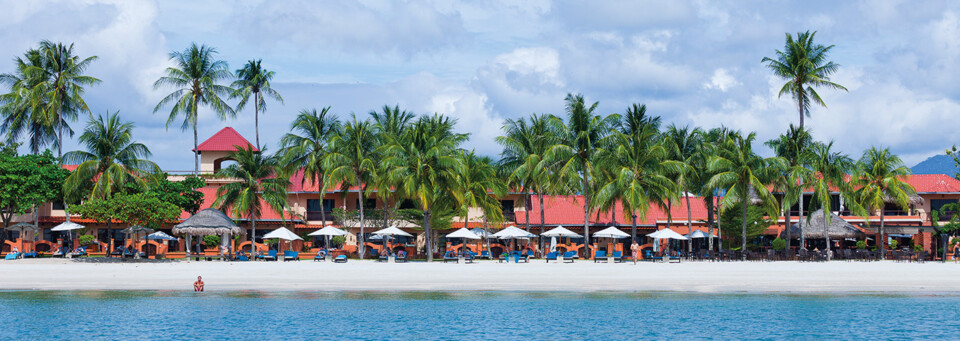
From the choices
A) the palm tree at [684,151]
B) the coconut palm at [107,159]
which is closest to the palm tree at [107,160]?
the coconut palm at [107,159]

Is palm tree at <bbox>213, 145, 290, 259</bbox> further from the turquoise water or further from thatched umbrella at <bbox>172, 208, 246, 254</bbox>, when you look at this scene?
the turquoise water

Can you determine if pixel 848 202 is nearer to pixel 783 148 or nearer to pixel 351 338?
pixel 783 148

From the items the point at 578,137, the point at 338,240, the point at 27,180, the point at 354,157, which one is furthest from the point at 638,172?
the point at 27,180

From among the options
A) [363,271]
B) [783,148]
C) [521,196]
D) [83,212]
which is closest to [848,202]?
[783,148]

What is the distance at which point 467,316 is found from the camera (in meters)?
23.5

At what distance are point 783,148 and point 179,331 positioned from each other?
35.1 metres

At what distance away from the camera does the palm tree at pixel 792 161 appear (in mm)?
45531

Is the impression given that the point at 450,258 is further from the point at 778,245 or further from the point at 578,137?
the point at 778,245

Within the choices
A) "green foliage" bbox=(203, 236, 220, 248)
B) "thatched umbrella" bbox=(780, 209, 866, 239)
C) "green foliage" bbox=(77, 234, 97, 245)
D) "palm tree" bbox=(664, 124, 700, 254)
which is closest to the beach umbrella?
"green foliage" bbox=(77, 234, 97, 245)

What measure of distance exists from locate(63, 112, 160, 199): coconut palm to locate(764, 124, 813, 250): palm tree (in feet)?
104

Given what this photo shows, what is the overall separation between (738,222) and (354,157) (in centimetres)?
2276

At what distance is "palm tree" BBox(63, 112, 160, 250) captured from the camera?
44094 millimetres

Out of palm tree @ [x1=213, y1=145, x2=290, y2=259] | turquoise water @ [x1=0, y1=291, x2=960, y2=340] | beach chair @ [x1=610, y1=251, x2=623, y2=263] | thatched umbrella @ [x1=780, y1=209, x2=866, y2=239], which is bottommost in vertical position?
turquoise water @ [x1=0, y1=291, x2=960, y2=340]

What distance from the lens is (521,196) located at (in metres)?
56.1
